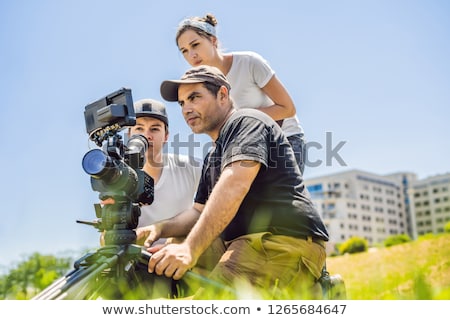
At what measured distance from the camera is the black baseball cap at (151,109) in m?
3.54

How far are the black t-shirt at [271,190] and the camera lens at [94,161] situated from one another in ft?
1.65

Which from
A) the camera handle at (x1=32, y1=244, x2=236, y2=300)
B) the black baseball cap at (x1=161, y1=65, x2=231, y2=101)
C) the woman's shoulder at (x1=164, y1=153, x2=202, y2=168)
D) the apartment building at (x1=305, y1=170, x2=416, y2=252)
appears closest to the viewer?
the camera handle at (x1=32, y1=244, x2=236, y2=300)

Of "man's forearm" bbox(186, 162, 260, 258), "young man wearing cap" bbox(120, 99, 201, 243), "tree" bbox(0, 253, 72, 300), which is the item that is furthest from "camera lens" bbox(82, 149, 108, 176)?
"young man wearing cap" bbox(120, 99, 201, 243)

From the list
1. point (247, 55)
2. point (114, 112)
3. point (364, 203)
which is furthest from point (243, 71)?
point (364, 203)

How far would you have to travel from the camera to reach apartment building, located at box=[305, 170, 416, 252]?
84312 millimetres

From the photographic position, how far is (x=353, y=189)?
8700 cm

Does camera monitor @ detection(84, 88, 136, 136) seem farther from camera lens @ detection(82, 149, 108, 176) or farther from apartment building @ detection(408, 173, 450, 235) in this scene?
apartment building @ detection(408, 173, 450, 235)

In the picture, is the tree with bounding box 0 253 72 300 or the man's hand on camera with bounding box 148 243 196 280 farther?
the tree with bounding box 0 253 72 300

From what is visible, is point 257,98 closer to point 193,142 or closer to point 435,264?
point 193,142

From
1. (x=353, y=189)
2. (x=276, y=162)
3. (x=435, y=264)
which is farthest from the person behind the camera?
(x=353, y=189)
